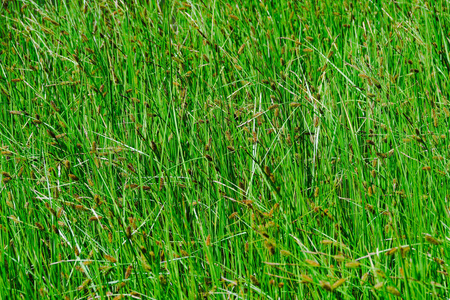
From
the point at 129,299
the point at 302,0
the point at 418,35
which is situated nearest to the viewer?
the point at 129,299

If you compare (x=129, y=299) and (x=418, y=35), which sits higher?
(x=418, y=35)

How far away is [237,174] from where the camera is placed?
2162mm

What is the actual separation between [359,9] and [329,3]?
21 cm

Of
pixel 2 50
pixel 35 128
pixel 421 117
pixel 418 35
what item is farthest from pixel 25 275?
pixel 418 35

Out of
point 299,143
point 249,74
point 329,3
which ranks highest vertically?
point 329,3

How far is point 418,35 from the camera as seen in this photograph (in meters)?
2.70

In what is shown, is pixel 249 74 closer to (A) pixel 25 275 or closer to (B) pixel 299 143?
(B) pixel 299 143

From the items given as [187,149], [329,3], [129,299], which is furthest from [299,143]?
[329,3]

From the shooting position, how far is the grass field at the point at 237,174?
1614 millimetres

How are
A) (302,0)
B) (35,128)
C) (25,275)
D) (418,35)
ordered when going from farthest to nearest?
(302,0), (418,35), (35,128), (25,275)

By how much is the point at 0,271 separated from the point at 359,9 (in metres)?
2.48

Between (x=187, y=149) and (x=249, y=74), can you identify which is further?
(x=249, y=74)

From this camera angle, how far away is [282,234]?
5.67 ft

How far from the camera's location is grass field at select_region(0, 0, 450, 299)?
161 cm
